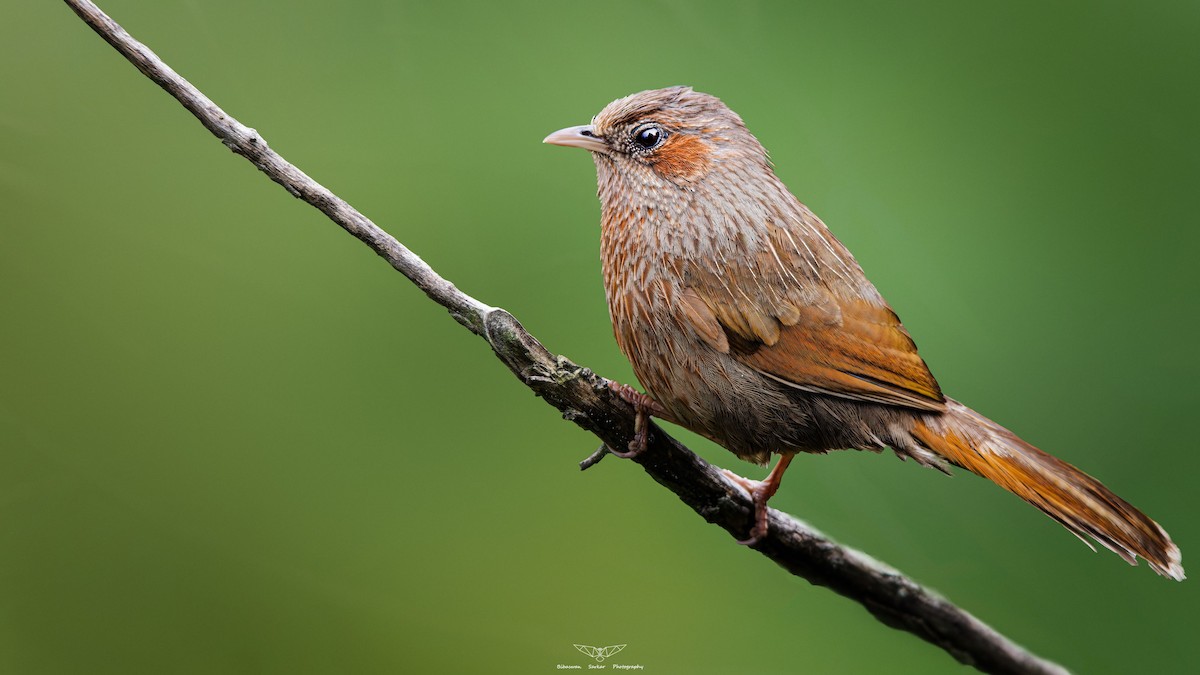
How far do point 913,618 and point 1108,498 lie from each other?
579 millimetres

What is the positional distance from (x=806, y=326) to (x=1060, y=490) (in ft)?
2.33

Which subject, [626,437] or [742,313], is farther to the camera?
[742,313]

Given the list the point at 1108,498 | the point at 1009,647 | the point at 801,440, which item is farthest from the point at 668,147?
the point at 1009,647

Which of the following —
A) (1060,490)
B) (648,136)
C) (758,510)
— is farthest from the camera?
(648,136)

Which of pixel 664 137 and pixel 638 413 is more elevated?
pixel 664 137

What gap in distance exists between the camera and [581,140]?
2.62 meters

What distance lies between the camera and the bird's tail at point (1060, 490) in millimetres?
2107

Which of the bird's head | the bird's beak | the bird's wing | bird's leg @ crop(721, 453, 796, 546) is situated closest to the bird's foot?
bird's leg @ crop(721, 453, 796, 546)

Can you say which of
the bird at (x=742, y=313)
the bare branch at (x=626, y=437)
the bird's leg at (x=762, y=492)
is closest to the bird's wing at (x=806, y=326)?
the bird at (x=742, y=313)

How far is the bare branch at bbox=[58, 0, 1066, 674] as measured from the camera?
197 cm

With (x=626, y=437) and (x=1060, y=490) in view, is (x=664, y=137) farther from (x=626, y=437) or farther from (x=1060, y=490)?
(x=1060, y=490)

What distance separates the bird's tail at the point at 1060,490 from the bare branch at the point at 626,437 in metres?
0.38

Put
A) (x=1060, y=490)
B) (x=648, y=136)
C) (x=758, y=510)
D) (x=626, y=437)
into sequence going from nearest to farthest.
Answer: (x=1060, y=490) < (x=626, y=437) < (x=758, y=510) < (x=648, y=136)

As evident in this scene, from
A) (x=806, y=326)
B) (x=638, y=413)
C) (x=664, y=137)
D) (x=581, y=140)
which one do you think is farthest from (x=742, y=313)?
(x=581, y=140)
